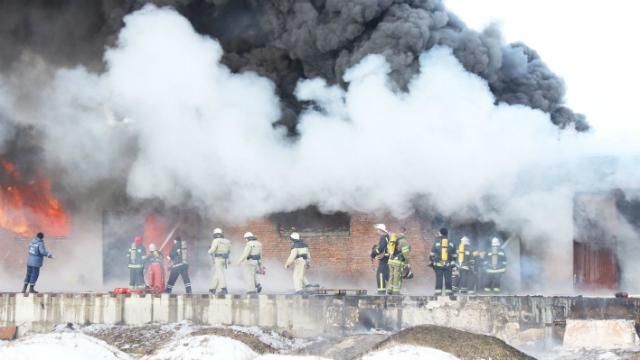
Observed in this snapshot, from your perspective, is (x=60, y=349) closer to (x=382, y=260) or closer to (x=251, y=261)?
(x=251, y=261)

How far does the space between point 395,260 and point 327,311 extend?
6.25 ft

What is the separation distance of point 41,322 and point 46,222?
9.68m

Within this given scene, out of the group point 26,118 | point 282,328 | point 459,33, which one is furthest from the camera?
point 26,118

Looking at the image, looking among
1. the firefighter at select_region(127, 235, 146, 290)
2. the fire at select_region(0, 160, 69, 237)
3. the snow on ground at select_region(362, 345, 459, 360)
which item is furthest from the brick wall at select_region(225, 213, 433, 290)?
the snow on ground at select_region(362, 345, 459, 360)

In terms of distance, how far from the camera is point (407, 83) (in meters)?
26.4

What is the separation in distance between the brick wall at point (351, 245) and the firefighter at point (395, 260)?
4712mm

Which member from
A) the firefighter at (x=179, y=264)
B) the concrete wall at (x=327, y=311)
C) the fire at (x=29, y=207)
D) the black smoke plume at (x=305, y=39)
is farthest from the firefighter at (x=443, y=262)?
the fire at (x=29, y=207)

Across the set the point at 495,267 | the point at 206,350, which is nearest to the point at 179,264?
the point at 495,267

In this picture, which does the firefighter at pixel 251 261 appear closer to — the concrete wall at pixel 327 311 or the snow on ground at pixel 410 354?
the concrete wall at pixel 327 311

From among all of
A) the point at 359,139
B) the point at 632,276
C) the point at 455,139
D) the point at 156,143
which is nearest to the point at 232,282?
the point at 156,143

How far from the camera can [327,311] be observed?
22.5 m

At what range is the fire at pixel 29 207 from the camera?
34.3 m

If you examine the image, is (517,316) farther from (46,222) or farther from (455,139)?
(46,222)

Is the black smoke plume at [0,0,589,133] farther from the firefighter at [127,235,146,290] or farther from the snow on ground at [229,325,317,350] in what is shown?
the snow on ground at [229,325,317,350]
